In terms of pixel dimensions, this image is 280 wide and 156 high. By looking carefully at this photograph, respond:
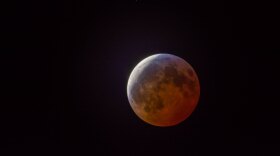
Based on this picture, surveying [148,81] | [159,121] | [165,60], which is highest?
[165,60]

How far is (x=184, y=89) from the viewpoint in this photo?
12.8 metres

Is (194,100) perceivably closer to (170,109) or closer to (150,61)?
(170,109)

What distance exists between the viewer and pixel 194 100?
1316 cm

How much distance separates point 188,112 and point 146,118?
1292 mm

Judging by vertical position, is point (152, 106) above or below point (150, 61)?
below

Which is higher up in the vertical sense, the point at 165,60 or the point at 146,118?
the point at 165,60

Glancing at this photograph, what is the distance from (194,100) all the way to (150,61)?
6.13 feet

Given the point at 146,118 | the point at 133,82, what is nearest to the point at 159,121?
the point at 146,118

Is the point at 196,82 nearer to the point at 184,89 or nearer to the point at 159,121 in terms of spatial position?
the point at 184,89

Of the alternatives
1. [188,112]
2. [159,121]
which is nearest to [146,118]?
[159,121]

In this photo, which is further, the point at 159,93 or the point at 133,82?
the point at 133,82

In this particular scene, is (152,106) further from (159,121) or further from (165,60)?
(165,60)

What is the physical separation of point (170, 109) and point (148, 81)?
107cm

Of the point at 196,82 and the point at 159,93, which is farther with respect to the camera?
the point at 196,82
